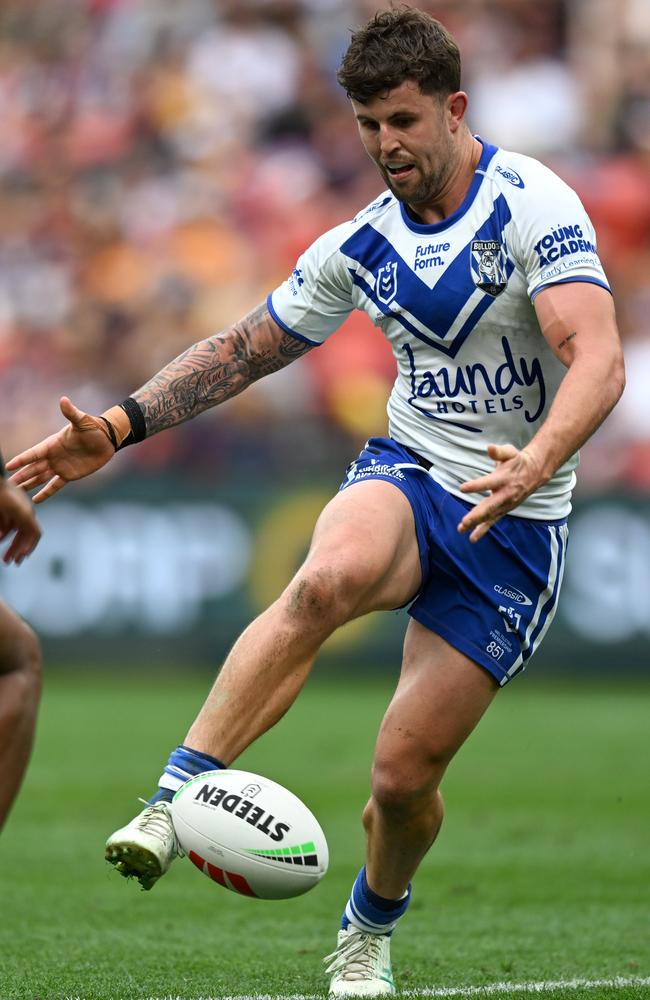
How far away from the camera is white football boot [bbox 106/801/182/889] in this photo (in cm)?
399

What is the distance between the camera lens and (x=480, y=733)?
39.1 feet

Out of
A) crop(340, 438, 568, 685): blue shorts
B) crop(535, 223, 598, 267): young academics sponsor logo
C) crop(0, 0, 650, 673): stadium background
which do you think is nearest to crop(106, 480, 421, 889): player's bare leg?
crop(340, 438, 568, 685): blue shorts

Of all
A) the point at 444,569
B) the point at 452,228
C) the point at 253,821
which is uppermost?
the point at 452,228

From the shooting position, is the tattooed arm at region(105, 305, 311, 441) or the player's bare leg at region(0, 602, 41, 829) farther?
the tattooed arm at region(105, 305, 311, 441)

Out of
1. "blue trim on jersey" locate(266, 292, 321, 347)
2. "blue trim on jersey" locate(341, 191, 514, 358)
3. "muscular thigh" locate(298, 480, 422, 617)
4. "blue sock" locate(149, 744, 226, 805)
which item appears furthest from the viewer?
"blue trim on jersey" locate(266, 292, 321, 347)

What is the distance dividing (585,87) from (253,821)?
13.2 metres

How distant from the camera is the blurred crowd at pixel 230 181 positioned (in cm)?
1465

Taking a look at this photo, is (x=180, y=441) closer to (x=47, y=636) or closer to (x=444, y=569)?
(x=47, y=636)

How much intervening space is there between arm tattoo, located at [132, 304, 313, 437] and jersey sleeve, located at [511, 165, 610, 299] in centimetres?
98

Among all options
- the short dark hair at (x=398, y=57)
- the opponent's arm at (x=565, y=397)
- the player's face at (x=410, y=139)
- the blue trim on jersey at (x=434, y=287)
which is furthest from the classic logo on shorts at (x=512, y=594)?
the short dark hair at (x=398, y=57)

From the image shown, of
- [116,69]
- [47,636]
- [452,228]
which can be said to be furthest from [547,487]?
[116,69]

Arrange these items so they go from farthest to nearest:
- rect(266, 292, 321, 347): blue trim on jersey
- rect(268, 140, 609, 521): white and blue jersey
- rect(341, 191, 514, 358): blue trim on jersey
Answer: rect(266, 292, 321, 347): blue trim on jersey → rect(341, 191, 514, 358): blue trim on jersey → rect(268, 140, 609, 521): white and blue jersey

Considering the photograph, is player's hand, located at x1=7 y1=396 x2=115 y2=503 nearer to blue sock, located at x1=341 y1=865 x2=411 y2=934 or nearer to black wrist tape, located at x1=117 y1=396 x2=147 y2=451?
black wrist tape, located at x1=117 y1=396 x2=147 y2=451

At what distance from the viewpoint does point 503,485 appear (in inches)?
165
